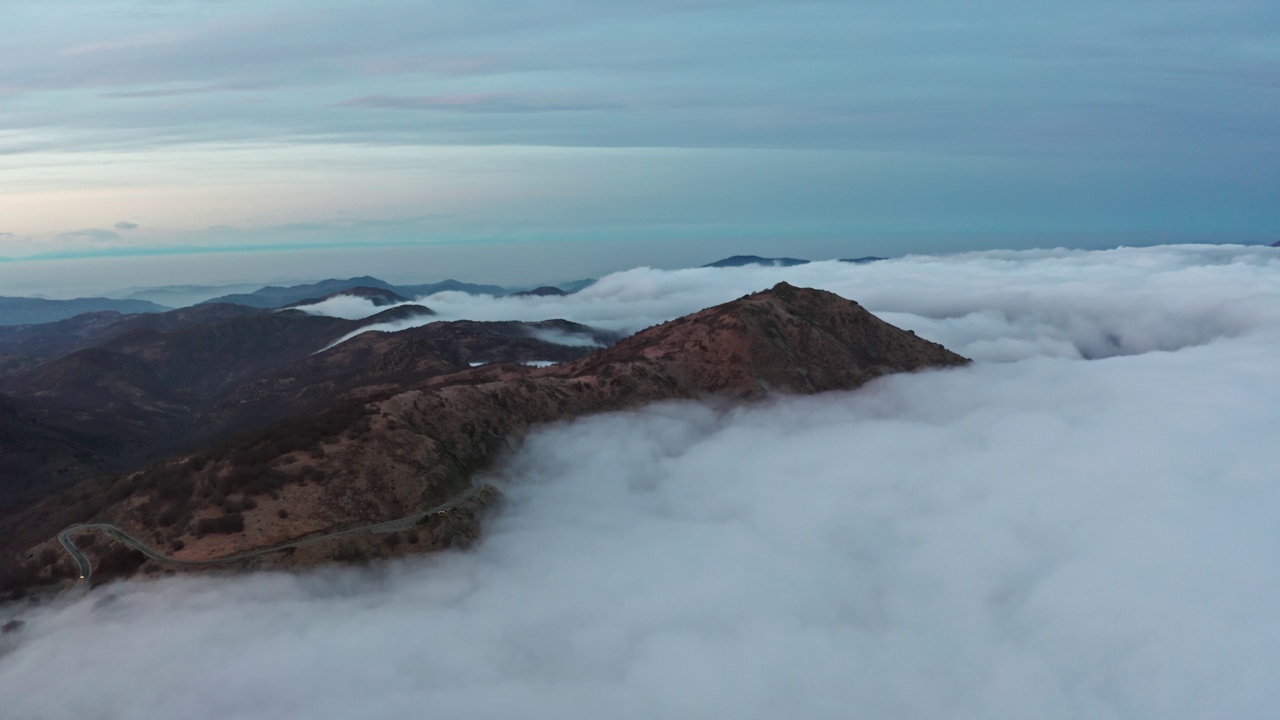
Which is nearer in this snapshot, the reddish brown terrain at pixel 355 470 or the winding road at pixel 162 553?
the winding road at pixel 162 553

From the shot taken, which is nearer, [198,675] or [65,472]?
[198,675]

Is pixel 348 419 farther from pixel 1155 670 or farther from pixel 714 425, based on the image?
pixel 1155 670

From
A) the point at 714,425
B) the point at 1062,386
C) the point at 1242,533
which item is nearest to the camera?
the point at 1242,533

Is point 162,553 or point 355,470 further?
point 355,470

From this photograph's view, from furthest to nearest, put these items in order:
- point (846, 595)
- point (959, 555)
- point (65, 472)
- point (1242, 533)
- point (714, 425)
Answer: point (65, 472) < point (714, 425) < point (1242, 533) < point (959, 555) < point (846, 595)

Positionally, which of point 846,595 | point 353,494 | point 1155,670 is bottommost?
point 1155,670

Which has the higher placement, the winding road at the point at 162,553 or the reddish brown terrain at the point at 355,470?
the reddish brown terrain at the point at 355,470

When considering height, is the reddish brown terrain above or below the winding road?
above

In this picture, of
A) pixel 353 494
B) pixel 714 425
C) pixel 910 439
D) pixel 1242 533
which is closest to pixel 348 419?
pixel 353 494

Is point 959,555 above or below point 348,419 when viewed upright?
below

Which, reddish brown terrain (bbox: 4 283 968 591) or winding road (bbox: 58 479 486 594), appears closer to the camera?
winding road (bbox: 58 479 486 594)

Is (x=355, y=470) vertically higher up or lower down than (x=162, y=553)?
higher up
